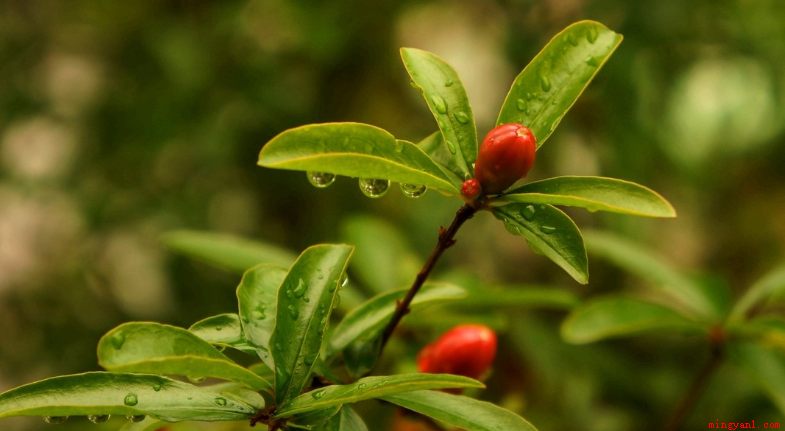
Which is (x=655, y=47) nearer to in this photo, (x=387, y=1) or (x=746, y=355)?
(x=387, y=1)

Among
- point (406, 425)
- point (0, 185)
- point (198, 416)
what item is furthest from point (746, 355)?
point (0, 185)

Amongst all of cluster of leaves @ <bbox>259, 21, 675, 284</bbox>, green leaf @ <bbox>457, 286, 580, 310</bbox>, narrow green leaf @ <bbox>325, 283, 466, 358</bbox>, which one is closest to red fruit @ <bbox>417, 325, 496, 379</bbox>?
narrow green leaf @ <bbox>325, 283, 466, 358</bbox>

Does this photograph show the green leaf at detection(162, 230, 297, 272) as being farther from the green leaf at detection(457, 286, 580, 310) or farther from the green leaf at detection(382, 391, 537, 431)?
the green leaf at detection(382, 391, 537, 431)

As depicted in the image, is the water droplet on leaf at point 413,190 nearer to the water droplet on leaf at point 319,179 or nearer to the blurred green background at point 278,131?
the water droplet on leaf at point 319,179

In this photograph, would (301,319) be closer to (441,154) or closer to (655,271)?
(441,154)

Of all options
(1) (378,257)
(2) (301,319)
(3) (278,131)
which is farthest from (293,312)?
(3) (278,131)

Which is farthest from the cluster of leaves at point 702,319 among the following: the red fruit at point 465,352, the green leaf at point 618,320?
the red fruit at point 465,352
